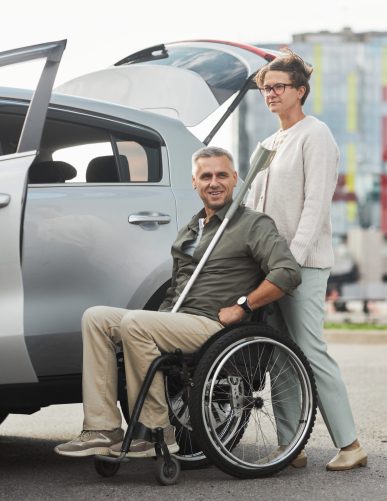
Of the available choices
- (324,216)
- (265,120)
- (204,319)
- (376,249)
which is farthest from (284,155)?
(265,120)

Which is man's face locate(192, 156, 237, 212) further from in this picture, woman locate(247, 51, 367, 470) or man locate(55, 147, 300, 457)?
woman locate(247, 51, 367, 470)

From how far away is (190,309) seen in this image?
511cm

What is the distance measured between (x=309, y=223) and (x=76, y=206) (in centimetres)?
107

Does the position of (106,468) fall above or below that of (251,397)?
below

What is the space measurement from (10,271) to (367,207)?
78587 millimetres

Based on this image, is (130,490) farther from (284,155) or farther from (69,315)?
(284,155)

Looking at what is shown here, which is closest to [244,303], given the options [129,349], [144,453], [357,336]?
[129,349]

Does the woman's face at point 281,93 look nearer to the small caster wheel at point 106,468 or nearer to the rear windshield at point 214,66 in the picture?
the rear windshield at point 214,66

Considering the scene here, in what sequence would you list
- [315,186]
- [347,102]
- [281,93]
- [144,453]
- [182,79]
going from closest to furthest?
1. [144,453]
2. [315,186]
3. [281,93]
4. [182,79]
5. [347,102]

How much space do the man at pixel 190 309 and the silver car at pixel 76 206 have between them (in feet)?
0.71

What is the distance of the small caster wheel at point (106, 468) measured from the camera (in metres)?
5.15

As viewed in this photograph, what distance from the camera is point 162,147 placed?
5695 millimetres

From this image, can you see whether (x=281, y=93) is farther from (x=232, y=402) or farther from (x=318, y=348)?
(x=232, y=402)

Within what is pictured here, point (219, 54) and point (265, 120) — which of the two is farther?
point (265, 120)
